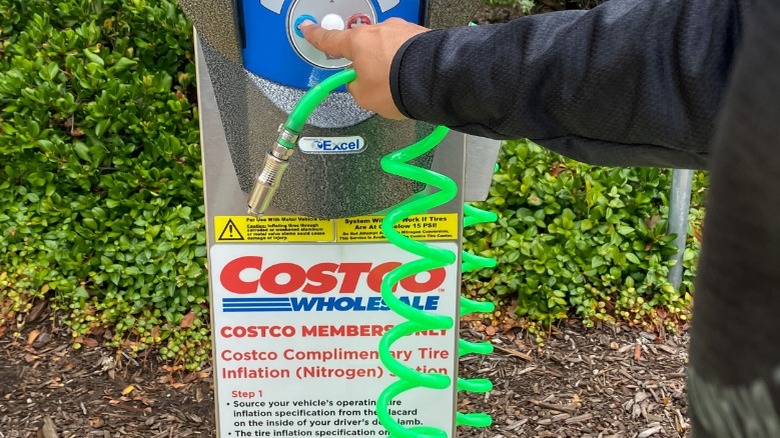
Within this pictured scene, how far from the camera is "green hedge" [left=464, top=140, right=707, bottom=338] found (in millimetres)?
3115

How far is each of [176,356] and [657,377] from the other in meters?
1.84

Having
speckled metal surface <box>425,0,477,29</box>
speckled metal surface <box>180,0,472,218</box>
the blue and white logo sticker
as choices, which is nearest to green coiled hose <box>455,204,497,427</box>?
speckled metal surface <box>180,0,472,218</box>

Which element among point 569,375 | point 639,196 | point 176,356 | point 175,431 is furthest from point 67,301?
point 639,196

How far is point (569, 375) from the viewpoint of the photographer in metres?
3.04

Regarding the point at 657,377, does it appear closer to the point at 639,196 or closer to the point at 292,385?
the point at 639,196

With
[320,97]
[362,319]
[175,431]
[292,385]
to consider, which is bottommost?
[175,431]

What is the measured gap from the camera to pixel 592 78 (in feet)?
3.38

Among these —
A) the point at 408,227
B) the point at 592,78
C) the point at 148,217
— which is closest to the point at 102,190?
the point at 148,217

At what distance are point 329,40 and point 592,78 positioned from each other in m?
0.49

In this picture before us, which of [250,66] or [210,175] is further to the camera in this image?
[210,175]

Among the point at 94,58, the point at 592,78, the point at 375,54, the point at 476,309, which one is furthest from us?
the point at 94,58

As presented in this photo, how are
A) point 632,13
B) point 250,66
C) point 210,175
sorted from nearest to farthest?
point 632,13 < point 250,66 < point 210,175

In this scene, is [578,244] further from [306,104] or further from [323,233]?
[306,104]

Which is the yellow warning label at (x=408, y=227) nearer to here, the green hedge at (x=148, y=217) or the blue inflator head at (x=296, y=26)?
the blue inflator head at (x=296, y=26)
